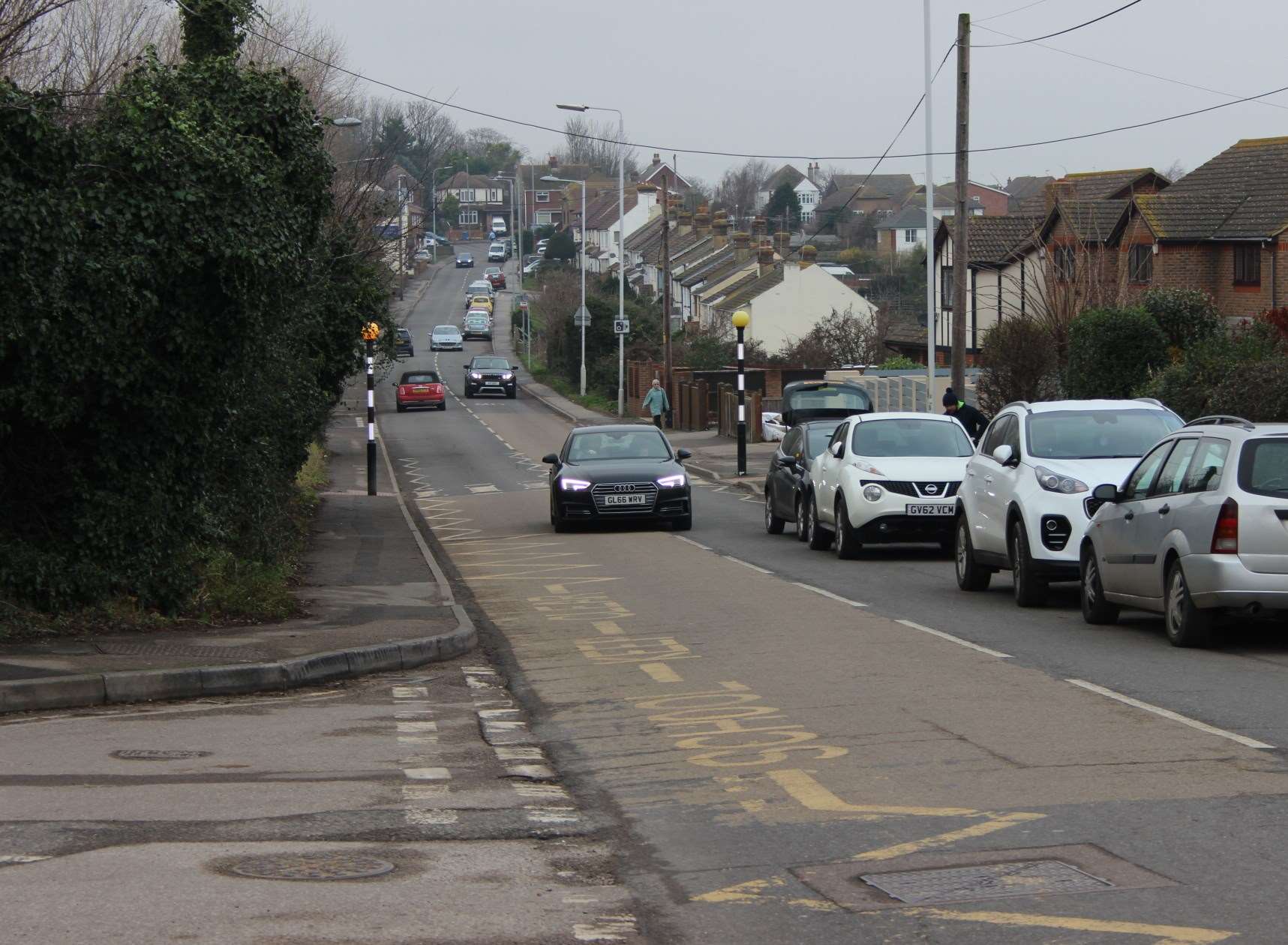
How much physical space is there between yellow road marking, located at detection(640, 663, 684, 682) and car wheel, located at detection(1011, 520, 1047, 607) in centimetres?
424

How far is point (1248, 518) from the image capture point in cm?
1096

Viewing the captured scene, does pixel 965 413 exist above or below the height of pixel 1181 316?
below

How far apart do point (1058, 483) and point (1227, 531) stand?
330 cm

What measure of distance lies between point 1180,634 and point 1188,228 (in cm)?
3436

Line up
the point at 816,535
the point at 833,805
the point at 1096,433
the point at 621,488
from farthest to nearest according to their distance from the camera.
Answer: the point at 621,488, the point at 816,535, the point at 1096,433, the point at 833,805

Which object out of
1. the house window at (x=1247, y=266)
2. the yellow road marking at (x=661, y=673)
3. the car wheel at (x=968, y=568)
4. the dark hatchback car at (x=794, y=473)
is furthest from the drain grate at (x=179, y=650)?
the house window at (x=1247, y=266)

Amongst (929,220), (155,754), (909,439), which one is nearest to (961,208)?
(929,220)

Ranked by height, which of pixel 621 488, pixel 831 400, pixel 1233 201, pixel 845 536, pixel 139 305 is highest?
pixel 1233 201

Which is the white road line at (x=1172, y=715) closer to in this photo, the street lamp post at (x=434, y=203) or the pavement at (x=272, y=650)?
the pavement at (x=272, y=650)

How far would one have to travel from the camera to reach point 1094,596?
43.3ft

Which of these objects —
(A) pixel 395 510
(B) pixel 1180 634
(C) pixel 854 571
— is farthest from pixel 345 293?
(B) pixel 1180 634

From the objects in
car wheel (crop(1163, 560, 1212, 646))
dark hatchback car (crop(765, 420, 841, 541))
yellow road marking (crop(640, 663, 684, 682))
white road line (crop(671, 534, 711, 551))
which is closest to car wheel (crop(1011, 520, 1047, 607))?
car wheel (crop(1163, 560, 1212, 646))

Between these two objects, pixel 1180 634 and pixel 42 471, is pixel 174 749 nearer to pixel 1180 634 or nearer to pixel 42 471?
pixel 42 471

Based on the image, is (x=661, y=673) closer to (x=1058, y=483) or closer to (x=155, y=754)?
(x=155, y=754)
